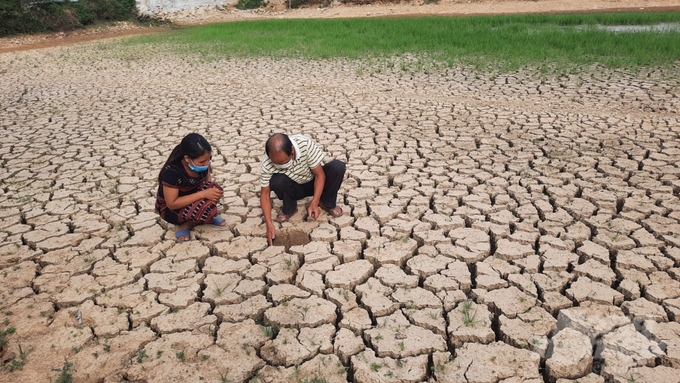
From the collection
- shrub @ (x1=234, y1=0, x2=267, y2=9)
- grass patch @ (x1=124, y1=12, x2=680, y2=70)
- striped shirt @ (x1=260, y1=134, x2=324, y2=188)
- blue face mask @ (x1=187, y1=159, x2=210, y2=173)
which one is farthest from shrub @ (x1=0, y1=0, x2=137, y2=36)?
striped shirt @ (x1=260, y1=134, x2=324, y2=188)

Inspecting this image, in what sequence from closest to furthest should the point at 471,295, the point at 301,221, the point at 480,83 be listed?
the point at 471,295 → the point at 301,221 → the point at 480,83

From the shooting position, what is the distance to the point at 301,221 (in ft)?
11.4

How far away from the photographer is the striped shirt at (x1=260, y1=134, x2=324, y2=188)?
10.2 feet

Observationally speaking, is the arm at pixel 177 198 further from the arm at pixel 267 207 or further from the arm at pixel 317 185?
the arm at pixel 317 185

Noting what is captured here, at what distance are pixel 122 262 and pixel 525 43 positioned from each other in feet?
31.6

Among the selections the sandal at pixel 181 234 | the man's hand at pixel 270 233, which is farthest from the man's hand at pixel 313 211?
the sandal at pixel 181 234

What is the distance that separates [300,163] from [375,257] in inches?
31.8

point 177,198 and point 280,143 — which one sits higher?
point 280,143

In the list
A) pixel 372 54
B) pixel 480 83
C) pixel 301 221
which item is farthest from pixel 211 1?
pixel 301 221

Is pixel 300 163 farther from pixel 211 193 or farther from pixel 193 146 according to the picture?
pixel 193 146

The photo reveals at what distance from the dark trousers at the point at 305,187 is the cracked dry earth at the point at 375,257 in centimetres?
12

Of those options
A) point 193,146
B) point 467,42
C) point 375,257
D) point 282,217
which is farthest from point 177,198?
point 467,42

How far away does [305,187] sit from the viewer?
3.50 metres

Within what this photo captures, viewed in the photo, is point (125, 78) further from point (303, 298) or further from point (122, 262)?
point (303, 298)
